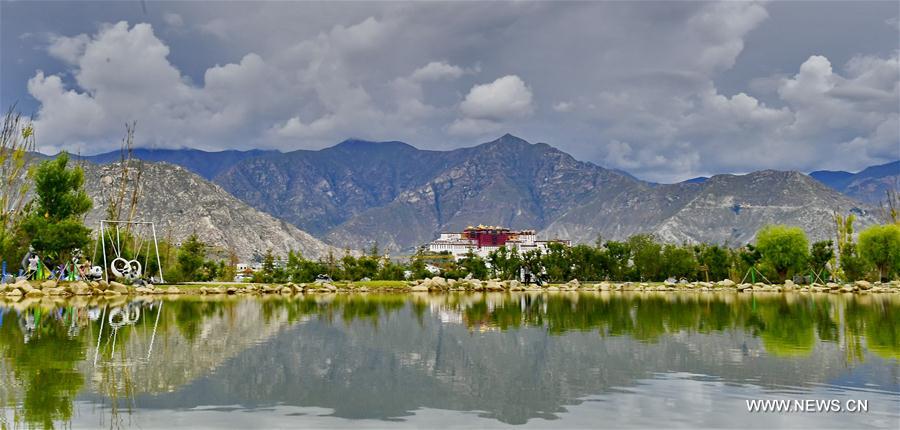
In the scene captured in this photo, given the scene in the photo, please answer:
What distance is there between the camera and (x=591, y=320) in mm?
27719

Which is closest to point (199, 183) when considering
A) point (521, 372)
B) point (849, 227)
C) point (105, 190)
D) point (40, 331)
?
point (105, 190)

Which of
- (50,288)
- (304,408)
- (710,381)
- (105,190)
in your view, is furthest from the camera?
(105,190)

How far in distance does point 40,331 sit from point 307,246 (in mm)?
168483

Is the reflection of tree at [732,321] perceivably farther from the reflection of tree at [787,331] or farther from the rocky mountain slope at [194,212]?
the rocky mountain slope at [194,212]

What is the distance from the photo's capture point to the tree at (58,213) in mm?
49500

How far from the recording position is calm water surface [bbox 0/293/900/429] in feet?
35.4

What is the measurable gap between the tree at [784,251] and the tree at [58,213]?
5821 cm

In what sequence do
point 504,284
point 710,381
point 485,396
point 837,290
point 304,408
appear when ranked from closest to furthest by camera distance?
point 304,408, point 485,396, point 710,381, point 837,290, point 504,284

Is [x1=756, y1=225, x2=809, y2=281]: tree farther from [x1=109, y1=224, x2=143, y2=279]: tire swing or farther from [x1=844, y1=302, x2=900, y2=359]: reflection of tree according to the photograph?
[x1=109, y1=224, x2=143, y2=279]: tire swing

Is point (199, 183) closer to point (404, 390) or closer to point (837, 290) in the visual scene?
point (837, 290)

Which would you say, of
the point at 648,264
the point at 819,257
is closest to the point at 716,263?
the point at 648,264

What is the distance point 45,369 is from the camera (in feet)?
48.1

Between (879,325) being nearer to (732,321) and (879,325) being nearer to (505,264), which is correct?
(732,321)

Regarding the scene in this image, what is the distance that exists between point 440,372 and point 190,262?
2008 inches
